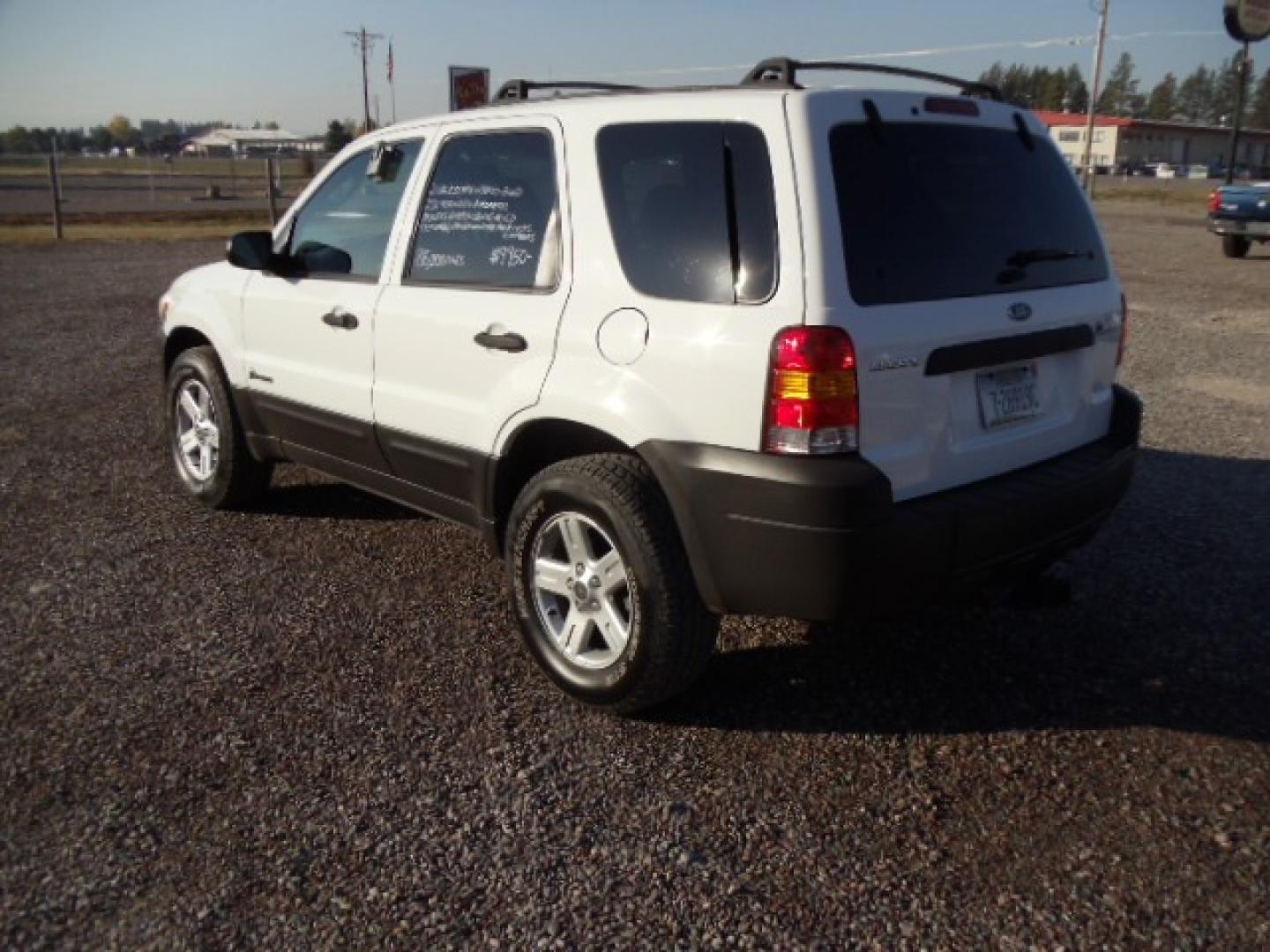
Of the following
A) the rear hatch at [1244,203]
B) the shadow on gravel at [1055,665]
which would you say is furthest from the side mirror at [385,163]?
the rear hatch at [1244,203]

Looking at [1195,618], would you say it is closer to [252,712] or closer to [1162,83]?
[252,712]

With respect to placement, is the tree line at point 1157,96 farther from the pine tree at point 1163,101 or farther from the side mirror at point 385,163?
the side mirror at point 385,163

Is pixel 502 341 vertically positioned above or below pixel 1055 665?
above

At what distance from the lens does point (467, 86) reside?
1185 cm

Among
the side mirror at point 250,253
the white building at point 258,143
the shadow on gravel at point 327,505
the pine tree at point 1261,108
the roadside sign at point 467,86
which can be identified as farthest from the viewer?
the pine tree at point 1261,108

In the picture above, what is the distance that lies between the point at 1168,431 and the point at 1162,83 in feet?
624

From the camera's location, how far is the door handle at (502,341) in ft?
11.6

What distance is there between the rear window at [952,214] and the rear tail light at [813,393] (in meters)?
0.18

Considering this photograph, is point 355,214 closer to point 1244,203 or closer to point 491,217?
point 491,217

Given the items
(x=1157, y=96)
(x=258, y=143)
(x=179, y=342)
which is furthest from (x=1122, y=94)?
(x=179, y=342)

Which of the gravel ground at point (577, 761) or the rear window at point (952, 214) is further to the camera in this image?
the rear window at point (952, 214)

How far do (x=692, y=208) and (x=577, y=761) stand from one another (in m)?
1.64

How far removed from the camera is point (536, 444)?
3693 mm

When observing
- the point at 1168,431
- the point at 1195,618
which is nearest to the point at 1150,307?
the point at 1168,431
